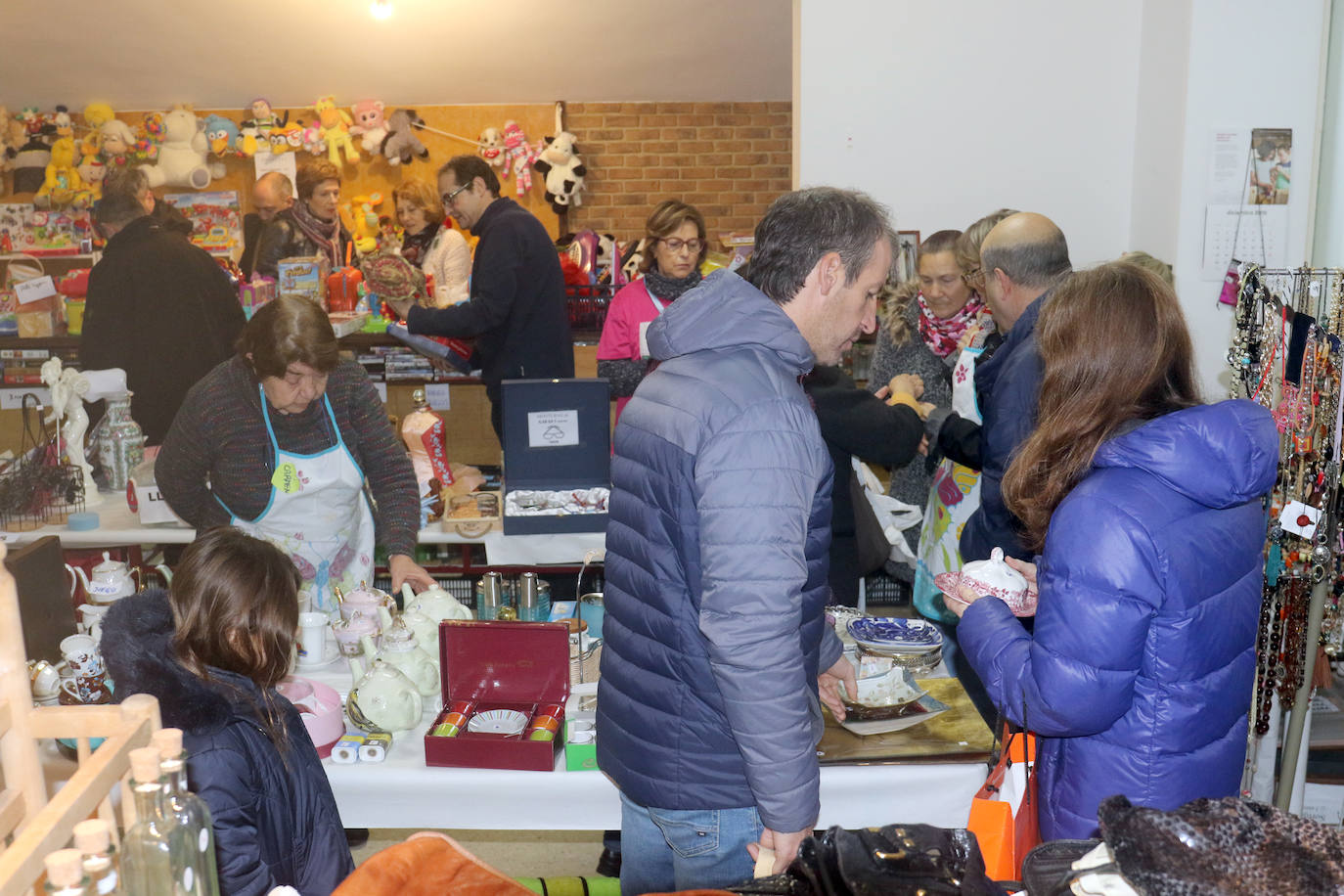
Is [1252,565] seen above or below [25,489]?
above

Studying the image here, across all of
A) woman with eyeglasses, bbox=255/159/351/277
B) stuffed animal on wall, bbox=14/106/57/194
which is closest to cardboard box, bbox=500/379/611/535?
woman with eyeglasses, bbox=255/159/351/277

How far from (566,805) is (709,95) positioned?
19.4 feet

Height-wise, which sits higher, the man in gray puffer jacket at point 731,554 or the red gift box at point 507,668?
the man in gray puffer jacket at point 731,554

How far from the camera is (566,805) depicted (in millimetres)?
2086

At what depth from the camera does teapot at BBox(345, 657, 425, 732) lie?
7.04 ft

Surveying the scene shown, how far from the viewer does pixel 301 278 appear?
5.93m

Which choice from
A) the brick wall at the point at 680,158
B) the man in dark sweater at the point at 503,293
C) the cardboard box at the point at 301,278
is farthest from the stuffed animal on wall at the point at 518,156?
the man in dark sweater at the point at 503,293

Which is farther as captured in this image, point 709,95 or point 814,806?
point 709,95

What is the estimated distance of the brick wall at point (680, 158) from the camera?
723 cm

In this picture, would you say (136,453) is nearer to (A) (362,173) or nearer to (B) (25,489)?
(B) (25,489)

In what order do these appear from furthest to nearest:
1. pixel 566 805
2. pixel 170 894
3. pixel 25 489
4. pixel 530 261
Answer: pixel 530 261
pixel 25 489
pixel 566 805
pixel 170 894

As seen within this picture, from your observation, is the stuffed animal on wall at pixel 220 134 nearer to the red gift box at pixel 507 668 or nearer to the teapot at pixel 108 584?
the teapot at pixel 108 584

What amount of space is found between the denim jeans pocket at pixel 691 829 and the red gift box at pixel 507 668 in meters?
0.42

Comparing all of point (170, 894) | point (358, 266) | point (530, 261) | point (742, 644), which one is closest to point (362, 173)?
point (358, 266)
